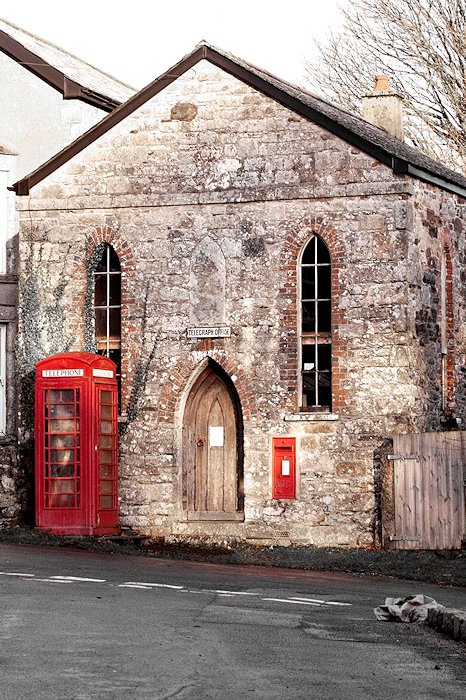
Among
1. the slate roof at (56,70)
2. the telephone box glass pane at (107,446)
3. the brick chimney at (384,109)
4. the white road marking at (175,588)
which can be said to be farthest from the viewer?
the brick chimney at (384,109)

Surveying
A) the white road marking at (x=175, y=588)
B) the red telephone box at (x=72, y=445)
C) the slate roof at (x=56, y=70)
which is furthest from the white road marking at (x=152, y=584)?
the slate roof at (x=56, y=70)

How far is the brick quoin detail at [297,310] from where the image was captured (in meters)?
21.9

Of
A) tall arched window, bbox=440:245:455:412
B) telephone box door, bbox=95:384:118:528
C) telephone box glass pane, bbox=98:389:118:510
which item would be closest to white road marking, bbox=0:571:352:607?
telephone box door, bbox=95:384:118:528

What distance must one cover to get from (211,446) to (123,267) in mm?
3211

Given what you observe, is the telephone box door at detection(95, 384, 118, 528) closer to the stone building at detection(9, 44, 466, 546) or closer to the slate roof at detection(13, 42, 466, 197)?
the stone building at detection(9, 44, 466, 546)

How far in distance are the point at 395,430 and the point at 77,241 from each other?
615 cm

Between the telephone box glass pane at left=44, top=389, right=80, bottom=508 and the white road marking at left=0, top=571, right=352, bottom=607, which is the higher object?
the telephone box glass pane at left=44, top=389, right=80, bottom=508

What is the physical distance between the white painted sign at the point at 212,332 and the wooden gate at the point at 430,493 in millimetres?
3188

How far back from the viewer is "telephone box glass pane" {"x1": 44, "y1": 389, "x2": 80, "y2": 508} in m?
21.7

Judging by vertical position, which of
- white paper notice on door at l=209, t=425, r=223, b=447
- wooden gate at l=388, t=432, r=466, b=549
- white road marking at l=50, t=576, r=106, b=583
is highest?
white paper notice on door at l=209, t=425, r=223, b=447

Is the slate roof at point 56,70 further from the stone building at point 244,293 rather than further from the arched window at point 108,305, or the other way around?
the arched window at point 108,305

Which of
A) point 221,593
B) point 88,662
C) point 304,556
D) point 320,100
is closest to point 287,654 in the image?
point 88,662

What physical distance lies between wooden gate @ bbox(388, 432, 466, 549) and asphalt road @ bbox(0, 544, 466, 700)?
3.34 meters

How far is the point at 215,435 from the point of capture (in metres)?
23.0
